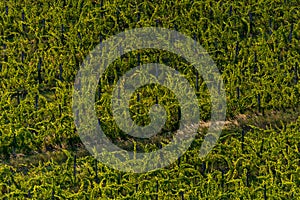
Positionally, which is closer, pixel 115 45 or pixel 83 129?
pixel 83 129

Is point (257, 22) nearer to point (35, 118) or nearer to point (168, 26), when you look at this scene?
point (168, 26)

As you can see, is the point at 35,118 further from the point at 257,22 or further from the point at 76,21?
the point at 257,22

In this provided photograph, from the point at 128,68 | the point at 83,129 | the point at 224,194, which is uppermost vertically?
the point at 128,68

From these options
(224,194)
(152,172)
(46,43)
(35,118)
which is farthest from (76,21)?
(224,194)

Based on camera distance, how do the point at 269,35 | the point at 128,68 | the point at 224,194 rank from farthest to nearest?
1. the point at 269,35
2. the point at 128,68
3. the point at 224,194

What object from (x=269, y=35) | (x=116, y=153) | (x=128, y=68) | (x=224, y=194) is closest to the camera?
(x=224, y=194)

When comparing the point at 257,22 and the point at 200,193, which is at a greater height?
the point at 257,22

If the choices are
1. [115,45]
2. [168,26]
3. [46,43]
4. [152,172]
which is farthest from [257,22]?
[152,172]
